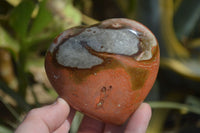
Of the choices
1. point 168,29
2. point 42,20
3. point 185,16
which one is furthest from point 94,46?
point 185,16

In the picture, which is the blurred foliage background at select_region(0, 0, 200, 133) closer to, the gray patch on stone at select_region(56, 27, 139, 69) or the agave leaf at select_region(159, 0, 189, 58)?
the agave leaf at select_region(159, 0, 189, 58)

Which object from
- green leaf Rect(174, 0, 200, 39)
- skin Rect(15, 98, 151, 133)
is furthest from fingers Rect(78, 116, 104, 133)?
green leaf Rect(174, 0, 200, 39)

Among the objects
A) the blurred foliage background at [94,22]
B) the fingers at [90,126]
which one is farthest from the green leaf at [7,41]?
the fingers at [90,126]

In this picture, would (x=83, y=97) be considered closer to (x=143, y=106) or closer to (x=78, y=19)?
(x=143, y=106)

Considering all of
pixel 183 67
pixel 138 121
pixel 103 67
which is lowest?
pixel 183 67

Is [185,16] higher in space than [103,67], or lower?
lower

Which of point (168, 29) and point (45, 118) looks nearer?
point (45, 118)

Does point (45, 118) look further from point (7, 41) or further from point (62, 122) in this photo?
point (7, 41)
